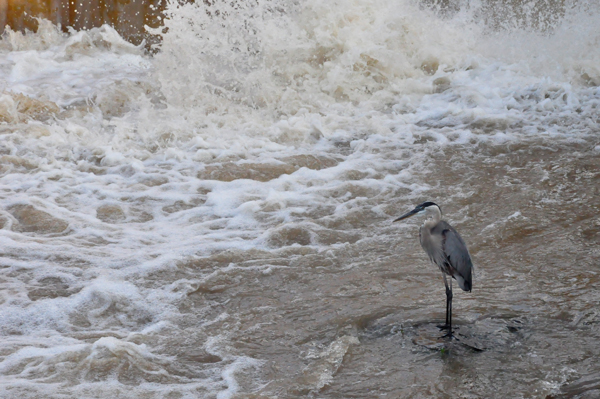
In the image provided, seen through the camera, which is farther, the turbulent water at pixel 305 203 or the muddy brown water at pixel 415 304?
the turbulent water at pixel 305 203

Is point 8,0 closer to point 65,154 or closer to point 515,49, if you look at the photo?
point 65,154

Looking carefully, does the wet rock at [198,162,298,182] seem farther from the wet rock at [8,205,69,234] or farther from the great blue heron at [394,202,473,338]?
the great blue heron at [394,202,473,338]

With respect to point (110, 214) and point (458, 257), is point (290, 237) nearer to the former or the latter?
point (110, 214)

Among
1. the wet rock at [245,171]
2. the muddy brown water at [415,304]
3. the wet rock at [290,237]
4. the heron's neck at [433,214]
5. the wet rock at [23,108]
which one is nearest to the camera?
the muddy brown water at [415,304]

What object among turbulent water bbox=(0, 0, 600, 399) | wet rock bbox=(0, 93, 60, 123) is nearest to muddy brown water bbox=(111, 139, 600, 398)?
turbulent water bbox=(0, 0, 600, 399)

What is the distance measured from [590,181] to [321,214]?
2.25 meters

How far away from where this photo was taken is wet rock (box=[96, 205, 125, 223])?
515 cm

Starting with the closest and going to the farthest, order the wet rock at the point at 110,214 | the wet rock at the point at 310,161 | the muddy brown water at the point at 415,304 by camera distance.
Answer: the muddy brown water at the point at 415,304 → the wet rock at the point at 110,214 → the wet rock at the point at 310,161

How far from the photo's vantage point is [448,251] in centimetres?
326

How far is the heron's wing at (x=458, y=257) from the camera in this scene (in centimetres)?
324

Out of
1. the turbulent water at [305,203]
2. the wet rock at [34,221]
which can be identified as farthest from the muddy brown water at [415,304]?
the wet rock at [34,221]

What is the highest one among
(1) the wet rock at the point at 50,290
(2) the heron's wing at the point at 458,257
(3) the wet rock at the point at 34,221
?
(2) the heron's wing at the point at 458,257

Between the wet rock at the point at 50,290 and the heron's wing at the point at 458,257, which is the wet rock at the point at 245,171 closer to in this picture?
the wet rock at the point at 50,290

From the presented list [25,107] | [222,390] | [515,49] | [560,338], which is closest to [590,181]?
[560,338]
